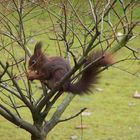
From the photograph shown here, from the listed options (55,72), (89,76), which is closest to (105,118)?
(55,72)

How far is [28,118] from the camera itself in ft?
15.8

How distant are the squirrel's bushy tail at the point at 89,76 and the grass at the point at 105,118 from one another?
0.71 metres

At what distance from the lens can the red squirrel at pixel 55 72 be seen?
3172 millimetres

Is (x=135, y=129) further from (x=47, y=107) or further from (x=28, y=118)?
(x=47, y=107)

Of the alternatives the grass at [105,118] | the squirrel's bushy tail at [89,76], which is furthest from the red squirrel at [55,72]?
the grass at [105,118]

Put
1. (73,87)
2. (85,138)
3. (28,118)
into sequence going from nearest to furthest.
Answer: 1. (73,87)
2. (85,138)
3. (28,118)

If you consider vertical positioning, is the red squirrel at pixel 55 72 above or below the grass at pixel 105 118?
above

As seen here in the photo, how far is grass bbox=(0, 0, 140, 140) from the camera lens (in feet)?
14.5

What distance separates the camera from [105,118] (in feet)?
15.8

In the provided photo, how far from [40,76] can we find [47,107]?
0.80 feet

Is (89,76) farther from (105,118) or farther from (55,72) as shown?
(105,118)

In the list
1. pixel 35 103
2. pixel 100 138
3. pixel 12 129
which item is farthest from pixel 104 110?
pixel 35 103

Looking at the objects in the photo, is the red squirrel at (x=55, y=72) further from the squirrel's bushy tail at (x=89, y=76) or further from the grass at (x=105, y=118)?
the grass at (x=105, y=118)

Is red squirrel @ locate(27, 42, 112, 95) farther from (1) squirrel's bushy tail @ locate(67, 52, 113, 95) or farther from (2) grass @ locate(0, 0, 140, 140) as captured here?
(2) grass @ locate(0, 0, 140, 140)
